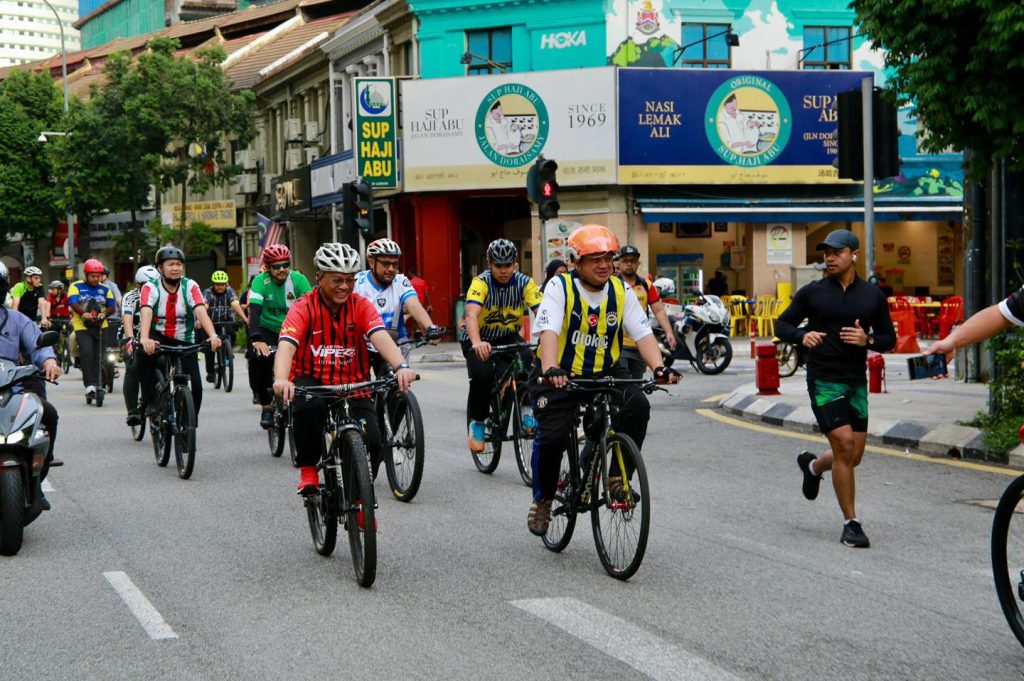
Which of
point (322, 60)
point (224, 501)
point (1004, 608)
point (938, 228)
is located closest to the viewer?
point (1004, 608)

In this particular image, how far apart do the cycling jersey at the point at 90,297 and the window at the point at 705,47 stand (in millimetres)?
A: 17171

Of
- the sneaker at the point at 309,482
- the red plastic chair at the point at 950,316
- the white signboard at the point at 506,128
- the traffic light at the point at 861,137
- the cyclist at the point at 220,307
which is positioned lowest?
the sneaker at the point at 309,482

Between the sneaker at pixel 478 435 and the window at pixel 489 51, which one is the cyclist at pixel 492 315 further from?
the window at pixel 489 51

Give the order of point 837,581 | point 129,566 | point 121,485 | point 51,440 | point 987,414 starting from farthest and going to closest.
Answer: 1. point 987,414
2. point 121,485
3. point 51,440
4. point 129,566
5. point 837,581

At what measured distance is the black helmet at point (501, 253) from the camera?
→ 10.3 m

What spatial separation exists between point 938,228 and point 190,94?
23505mm

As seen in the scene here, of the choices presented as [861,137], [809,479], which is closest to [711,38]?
[861,137]

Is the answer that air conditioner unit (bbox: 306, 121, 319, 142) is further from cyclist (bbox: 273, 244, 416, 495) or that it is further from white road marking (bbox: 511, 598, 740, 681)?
white road marking (bbox: 511, 598, 740, 681)

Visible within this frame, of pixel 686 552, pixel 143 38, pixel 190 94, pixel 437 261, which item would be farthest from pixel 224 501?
pixel 143 38

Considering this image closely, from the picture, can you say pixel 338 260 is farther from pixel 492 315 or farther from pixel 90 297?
pixel 90 297

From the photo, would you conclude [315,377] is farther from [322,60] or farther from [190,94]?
[190,94]

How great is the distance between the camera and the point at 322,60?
4156 cm

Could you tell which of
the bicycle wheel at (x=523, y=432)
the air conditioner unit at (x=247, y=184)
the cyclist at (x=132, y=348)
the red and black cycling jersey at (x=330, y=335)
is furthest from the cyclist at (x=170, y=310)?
the air conditioner unit at (x=247, y=184)

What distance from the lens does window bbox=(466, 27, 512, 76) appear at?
3225 cm
